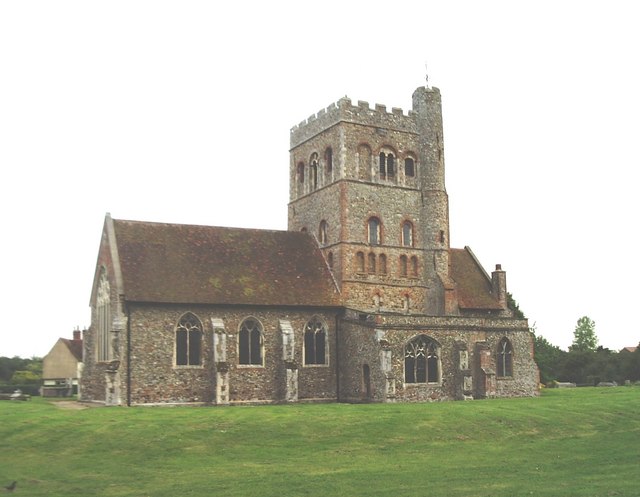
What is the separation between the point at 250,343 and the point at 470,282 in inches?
693

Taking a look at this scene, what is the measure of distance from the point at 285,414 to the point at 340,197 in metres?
20.4

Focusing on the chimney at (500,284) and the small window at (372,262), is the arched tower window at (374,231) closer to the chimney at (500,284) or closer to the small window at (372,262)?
the small window at (372,262)

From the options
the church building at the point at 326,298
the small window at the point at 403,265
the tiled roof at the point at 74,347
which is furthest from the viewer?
the tiled roof at the point at 74,347

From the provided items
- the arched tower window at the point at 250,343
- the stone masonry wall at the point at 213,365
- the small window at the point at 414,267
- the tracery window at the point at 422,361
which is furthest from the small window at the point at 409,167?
the arched tower window at the point at 250,343

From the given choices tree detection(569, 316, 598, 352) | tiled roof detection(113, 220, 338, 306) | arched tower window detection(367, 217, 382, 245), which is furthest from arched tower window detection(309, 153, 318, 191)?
tree detection(569, 316, 598, 352)

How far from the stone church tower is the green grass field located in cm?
1464

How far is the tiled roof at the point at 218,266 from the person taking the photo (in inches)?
1832

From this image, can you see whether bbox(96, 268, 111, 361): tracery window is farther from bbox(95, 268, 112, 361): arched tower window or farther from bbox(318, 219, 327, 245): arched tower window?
bbox(318, 219, 327, 245): arched tower window

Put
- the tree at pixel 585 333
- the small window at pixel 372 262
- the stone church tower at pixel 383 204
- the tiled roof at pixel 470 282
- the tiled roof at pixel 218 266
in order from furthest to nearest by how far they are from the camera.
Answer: the tree at pixel 585 333 < the tiled roof at pixel 470 282 < the small window at pixel 372 262 < the stone church tower at pixel 383 204 < the tiled roof at pixel 218 266

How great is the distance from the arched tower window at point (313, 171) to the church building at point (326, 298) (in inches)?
3.9

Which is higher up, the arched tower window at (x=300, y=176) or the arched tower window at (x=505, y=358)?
the arched tower window at (x=300, y=176)

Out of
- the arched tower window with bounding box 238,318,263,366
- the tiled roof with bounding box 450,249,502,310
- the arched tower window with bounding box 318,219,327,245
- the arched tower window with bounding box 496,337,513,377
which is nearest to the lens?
the arched tower window with bounding box 238,318,263,366

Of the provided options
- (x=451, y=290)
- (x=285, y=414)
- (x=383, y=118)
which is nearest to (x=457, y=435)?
(x=285, y=414)

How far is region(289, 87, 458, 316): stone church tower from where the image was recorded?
5331cm
